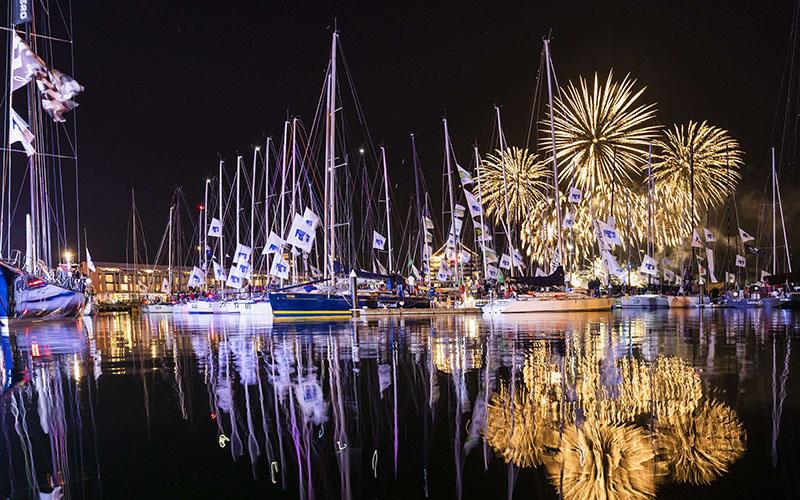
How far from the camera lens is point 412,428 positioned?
8898 millimetres

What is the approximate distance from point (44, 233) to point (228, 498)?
151ft

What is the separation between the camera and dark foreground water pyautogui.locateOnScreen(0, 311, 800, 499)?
6.53 metres

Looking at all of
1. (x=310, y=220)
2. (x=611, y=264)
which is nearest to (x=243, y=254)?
(x=310, y=220)

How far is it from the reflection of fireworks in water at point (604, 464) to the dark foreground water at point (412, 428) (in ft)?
0.09

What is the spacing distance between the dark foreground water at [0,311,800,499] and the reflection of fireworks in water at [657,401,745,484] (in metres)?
0.03

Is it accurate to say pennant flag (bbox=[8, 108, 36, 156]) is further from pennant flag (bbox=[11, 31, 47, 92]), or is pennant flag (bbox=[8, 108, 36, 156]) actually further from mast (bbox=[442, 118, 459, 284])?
mast (bbox=[442, 118, 459, 284])

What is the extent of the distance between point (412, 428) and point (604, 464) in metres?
2.65

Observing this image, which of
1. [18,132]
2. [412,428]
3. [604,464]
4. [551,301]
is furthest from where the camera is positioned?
[551,301]

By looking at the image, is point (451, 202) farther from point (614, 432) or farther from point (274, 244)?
point (614, 432)

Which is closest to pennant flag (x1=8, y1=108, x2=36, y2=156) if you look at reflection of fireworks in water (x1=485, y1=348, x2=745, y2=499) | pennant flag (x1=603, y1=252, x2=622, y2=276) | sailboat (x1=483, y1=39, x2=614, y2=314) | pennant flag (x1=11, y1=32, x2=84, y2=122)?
pennant flag (x1=11, y1=32, x2=84, y2=122)

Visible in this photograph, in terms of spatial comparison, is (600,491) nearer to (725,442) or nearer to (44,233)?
(725,442)

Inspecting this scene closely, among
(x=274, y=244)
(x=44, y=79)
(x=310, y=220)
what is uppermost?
(x=44, y=79)

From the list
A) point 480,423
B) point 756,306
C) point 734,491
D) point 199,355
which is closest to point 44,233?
point 199,355

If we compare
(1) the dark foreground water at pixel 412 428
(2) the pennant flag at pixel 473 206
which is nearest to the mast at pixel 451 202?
(2) the pennant flag at pixel 473 206
